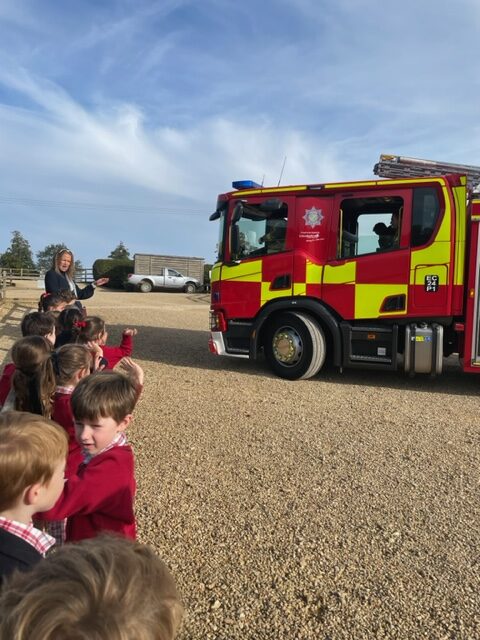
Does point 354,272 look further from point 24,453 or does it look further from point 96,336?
point 24,453

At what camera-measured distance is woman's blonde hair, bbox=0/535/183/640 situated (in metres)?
0.74

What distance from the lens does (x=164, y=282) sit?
29.5 meters

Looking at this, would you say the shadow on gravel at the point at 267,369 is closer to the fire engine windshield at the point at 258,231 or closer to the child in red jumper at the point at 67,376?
the fire engine windshield at the point at 258,231

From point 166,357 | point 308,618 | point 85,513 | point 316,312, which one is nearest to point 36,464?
point 85,513

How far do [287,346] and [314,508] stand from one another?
13.0 ft

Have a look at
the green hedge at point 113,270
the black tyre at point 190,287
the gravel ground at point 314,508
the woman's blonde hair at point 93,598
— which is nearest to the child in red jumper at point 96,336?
the gravel ground at point 314,508

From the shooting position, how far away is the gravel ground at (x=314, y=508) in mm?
2236

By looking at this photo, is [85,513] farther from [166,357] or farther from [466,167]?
[466,167]

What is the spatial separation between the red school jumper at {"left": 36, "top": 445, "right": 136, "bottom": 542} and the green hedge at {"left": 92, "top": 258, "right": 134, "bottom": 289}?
30.8 meters

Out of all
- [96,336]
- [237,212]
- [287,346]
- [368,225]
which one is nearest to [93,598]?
[96,336]

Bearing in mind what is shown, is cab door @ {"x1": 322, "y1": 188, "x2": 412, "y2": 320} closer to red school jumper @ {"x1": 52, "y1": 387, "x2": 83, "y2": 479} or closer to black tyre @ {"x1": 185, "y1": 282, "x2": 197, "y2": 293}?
red school jumper @ {"x1": 52, "y1": 387, "x2": 83, "y2": 479}

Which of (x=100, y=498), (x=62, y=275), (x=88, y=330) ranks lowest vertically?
(x=100, y=498)

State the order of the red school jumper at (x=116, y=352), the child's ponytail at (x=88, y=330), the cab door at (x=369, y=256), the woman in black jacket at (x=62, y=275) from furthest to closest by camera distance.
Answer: the woman in black jacket at (x=62, y=275) → the cab door at (x=369, y=256) → the red school jumper at (x=116, y=352) → the child's ponytail at (x=88, y=330)

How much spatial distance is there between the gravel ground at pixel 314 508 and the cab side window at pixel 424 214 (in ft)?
6.60
